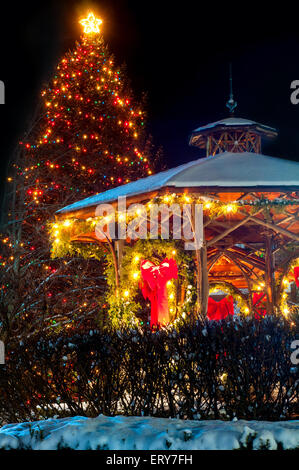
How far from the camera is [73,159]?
801 inches

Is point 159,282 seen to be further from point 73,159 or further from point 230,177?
point 73,159

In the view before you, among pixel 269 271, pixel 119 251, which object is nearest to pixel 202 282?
pixel 119 251

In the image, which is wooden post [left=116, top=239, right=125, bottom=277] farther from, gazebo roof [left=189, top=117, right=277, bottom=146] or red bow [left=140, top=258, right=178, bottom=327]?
gazebo roof [left=189, top=117, right=277, bottom=146]

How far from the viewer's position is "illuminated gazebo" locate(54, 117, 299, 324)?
952cm

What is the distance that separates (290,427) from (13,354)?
4.07 metres

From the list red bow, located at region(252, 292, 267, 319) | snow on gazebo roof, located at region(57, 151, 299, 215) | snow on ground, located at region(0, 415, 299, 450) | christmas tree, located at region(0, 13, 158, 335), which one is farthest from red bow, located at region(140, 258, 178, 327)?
christmas tree, located at region(0, 13, 158, 335)

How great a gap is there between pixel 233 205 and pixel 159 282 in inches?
96.8

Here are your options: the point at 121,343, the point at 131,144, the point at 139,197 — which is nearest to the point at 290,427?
the point at 121,343

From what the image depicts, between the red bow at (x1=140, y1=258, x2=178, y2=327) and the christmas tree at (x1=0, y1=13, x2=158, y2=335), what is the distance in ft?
23.3

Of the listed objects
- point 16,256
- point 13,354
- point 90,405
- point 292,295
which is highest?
point 16,256

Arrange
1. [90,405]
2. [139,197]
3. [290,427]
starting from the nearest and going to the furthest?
[290,427]
[90,405]
[139,197]

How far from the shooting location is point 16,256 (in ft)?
53.2

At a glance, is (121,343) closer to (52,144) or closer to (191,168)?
(191,168)

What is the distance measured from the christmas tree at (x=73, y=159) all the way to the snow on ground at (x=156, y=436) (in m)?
12.5
